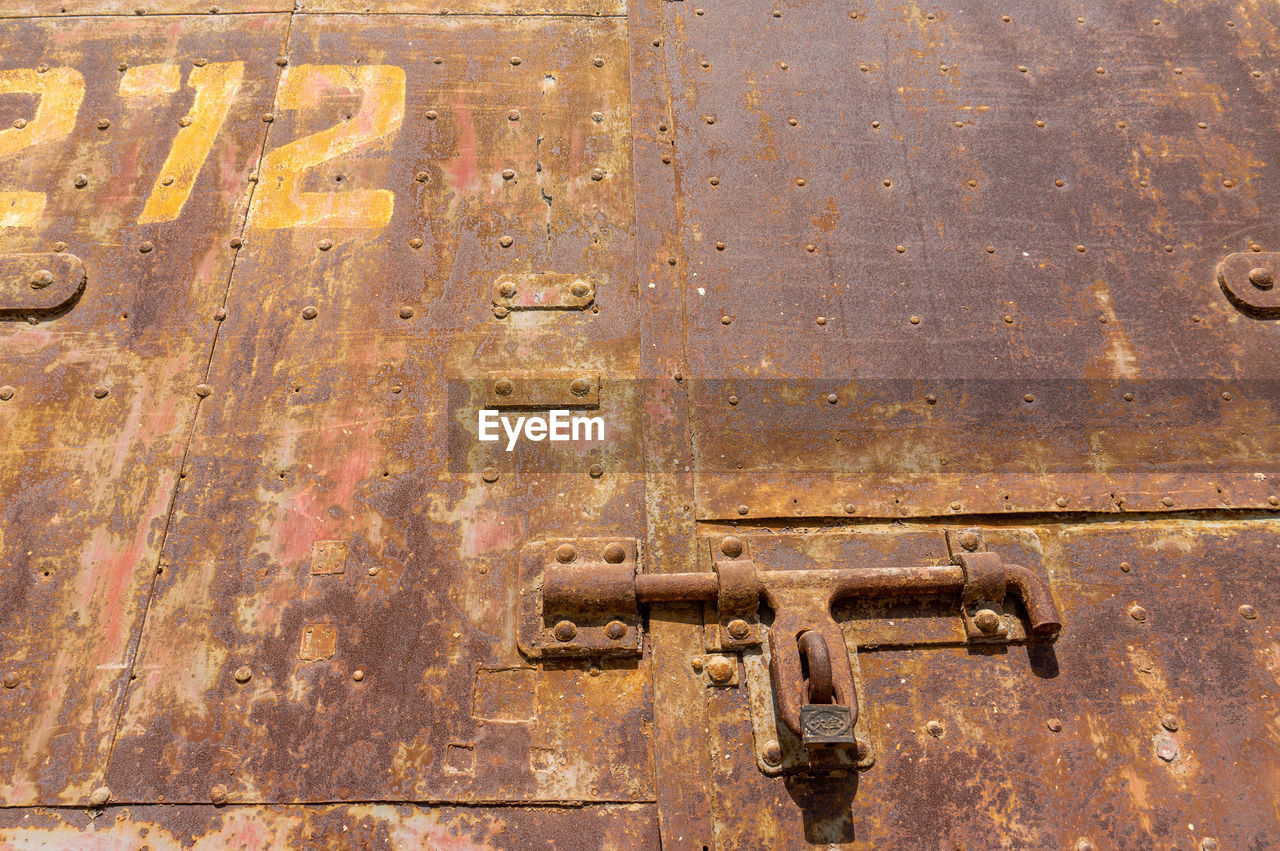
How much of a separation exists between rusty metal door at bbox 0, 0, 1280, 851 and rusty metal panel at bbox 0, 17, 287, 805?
0.04 feet

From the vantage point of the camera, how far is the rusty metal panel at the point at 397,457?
1579 millimetres

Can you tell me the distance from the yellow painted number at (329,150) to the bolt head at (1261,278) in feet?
8.04

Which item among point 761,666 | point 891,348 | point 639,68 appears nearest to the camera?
point 761,666

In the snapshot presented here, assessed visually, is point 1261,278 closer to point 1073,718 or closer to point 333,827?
point 1073,718

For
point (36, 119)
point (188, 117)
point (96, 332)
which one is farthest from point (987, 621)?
point (36, 119)

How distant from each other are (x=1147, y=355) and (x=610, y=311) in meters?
1.46

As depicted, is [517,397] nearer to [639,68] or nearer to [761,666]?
[761,666]

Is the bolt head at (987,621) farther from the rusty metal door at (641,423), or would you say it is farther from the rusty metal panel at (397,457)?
the rusty metal panel at (397,457)

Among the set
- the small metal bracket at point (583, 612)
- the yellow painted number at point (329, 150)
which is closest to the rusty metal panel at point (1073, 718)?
the small metal bracket at point (583, 612)

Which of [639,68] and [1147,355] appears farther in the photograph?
[639,68]

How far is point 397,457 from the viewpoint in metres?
1.84

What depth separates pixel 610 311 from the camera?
200cm

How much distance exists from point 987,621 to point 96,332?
2339 mm

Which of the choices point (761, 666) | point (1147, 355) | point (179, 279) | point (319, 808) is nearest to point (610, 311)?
point (761, 666)
